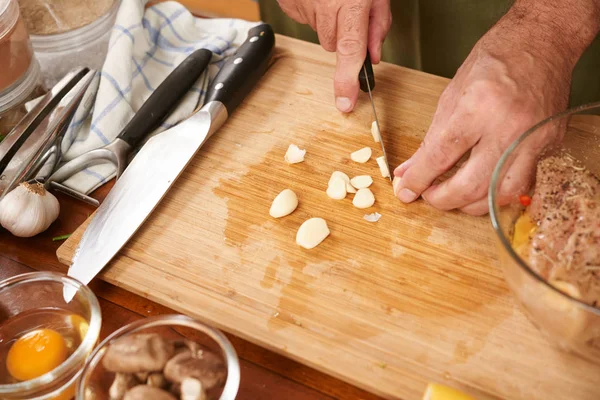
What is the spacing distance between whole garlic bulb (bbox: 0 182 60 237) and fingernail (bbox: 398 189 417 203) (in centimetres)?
64

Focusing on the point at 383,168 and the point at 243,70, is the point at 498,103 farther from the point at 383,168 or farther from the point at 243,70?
the point at 243,70

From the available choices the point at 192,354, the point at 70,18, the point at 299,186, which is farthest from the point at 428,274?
the point at 70,18

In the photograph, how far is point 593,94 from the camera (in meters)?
1.56

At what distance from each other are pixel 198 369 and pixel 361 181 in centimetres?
49

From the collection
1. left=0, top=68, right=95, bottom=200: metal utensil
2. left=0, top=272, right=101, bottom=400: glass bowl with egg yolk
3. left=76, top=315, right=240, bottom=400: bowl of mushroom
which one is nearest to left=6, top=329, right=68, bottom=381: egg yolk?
left=0, top=272, right=101, bottom=400: glass bowl with egg yolk

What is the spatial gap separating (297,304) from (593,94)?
103 centimetres

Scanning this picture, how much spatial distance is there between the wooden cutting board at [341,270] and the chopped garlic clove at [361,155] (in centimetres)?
1

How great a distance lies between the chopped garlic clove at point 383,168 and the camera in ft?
3.81

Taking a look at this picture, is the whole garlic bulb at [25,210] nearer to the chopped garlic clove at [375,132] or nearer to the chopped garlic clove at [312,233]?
the chopped garlic clove at [312,233]

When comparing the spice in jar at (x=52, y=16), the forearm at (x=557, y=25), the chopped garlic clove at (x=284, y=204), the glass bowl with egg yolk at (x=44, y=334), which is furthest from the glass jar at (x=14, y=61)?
the forearm at (x=557, y=25)

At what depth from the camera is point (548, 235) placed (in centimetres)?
90

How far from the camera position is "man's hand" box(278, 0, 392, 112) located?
1226 mm

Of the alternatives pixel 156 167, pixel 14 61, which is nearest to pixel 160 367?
pixel 156 167

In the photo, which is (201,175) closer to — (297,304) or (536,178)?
(297,304)
